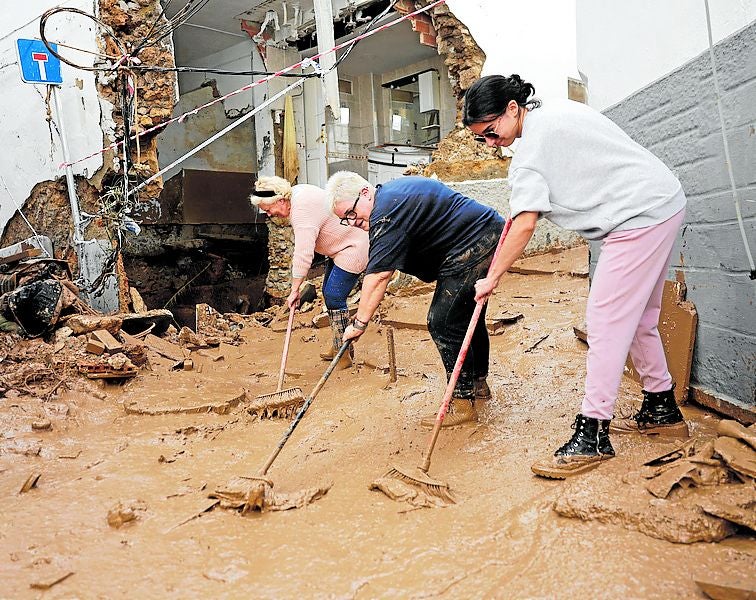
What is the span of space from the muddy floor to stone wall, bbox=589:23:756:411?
0.30m

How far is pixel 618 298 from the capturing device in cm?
220

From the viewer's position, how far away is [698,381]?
9.50 ft

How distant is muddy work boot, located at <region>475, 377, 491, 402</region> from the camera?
328 cm

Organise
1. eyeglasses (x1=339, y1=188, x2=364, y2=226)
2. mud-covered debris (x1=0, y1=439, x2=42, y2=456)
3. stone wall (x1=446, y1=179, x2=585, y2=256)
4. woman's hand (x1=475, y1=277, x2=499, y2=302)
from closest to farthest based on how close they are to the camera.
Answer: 1. woman's hand (x1=475, y1=277, x2=499, y2=302)
2. eyeglasses (x1=339, y1=188, x2=364, y2=226)
3. mud-covered debris (x1=0, y1=439, x2=42, y2=456)
4. stone wall (x1=446, y1=179, x2=585, y2=256)

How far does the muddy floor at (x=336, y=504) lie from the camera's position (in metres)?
1.70

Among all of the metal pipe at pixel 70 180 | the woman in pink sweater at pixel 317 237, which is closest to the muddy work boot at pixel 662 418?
the woman in pink sweater at pixel 317 237

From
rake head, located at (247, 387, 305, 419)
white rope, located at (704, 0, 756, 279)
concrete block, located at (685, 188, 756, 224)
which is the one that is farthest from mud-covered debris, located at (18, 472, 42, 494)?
concrete block, located at (685, 188, 756, 224)

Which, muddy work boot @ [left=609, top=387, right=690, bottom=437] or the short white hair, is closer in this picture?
muddy work boot @ [left=609, top=387, right=690, bottom=437]

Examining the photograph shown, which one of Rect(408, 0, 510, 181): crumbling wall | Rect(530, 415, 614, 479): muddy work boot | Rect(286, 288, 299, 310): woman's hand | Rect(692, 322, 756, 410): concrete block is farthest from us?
Rect(408, 0, 510, 181): crumbling wall

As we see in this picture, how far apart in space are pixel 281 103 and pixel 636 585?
1068 cm

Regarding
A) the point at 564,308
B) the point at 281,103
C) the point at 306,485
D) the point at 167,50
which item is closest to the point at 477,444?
the point at 306,485

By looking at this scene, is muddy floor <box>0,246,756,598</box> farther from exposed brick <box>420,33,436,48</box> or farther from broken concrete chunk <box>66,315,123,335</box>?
exposed brick <box>420,33,436,48</box>

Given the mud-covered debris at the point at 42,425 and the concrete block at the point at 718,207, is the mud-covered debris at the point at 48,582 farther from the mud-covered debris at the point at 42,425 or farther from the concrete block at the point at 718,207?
the concrete block at the point at 718,207

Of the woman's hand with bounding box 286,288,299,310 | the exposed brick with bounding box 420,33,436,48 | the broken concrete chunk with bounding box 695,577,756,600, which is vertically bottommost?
the broken concrete chunk with bounding box 695,577,756,600
